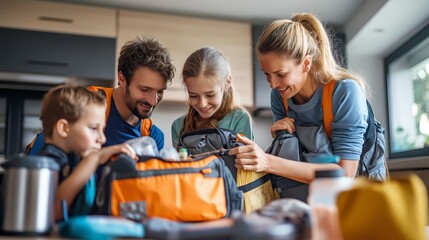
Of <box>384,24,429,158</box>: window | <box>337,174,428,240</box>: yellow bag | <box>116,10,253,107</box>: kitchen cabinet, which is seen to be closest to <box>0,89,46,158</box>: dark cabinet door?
<box>116,10,253,107</box>: kitchen cabinet

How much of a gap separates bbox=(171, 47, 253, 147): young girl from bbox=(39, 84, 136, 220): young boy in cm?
52

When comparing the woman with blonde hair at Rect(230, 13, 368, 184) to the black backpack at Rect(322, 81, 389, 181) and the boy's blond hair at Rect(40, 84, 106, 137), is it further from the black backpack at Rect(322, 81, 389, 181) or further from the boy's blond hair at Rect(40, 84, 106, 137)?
the boy's blond hair at Rect(40, 84, 106, 137)

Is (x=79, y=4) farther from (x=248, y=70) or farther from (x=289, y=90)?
(x=289, y=90)

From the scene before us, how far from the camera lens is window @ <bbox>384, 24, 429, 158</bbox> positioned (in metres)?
2.93

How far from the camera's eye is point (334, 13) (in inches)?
134

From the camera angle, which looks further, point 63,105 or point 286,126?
point 286,126

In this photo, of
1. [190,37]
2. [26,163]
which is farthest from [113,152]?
[190,37]

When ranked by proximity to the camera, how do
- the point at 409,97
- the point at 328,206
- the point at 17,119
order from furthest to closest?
the point at 409,97, the point at 17,119, the point at 328,206

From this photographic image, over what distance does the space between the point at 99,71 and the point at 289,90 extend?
2.05m

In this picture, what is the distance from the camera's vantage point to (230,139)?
121 cm

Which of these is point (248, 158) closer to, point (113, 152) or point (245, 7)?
point (113, 152)

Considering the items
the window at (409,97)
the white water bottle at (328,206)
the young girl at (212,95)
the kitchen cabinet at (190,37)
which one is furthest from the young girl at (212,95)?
the window at (409,97)

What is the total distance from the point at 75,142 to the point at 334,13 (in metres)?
2.89

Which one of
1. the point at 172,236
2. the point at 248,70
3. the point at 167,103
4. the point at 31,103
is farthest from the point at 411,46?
the point at 172,236
